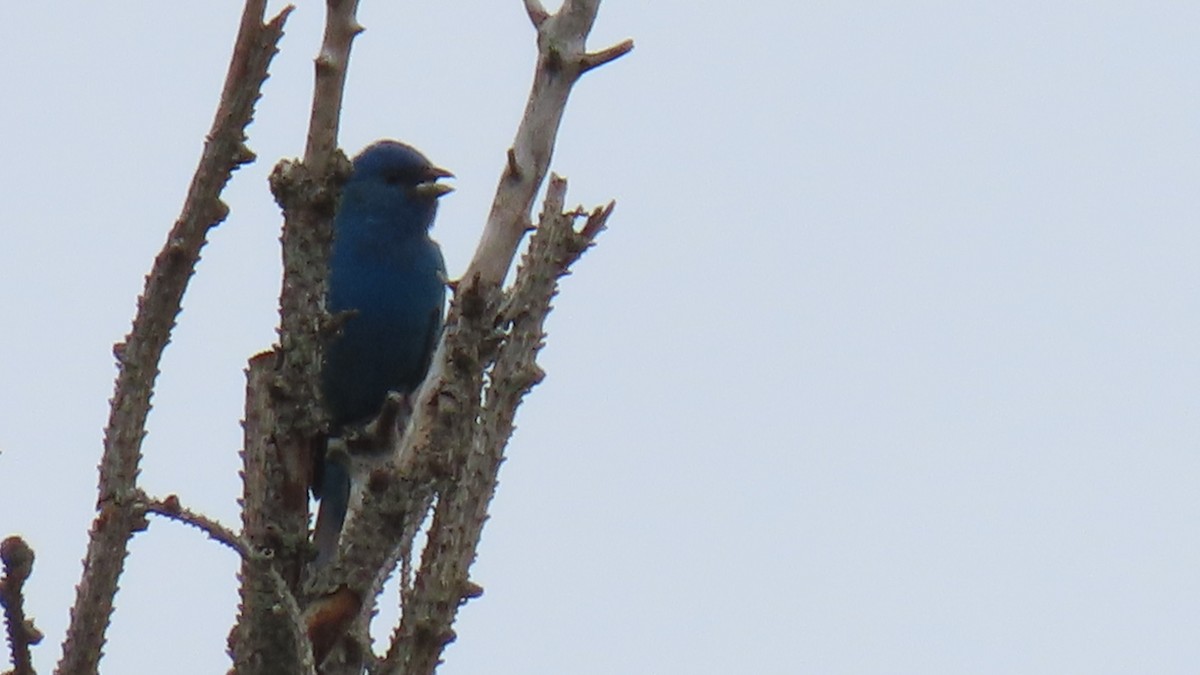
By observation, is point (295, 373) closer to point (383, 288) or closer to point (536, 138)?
point (536, 138)

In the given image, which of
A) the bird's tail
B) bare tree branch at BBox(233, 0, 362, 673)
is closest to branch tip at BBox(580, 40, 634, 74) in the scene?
bare tree branch at BBox(233, 0, 362, 673)

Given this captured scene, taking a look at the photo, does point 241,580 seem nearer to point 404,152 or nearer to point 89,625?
point 89,625

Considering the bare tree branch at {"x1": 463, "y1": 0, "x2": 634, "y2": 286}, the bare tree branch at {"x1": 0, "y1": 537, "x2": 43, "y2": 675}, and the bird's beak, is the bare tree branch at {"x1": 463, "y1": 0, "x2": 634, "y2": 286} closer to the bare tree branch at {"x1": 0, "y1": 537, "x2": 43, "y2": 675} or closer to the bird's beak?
the bare tree branch at {"x1": 0, "y1": 537, "x2": 43, "y2": 675}

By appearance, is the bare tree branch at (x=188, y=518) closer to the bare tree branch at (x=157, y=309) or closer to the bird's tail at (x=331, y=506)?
the bare tree branch at (x=157, y=309)

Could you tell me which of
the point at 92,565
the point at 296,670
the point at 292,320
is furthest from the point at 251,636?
the point at 292,320

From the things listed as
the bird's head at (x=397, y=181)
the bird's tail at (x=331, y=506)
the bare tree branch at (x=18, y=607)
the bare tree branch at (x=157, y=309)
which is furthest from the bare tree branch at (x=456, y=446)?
the bird's head at (x=397, y=181)
